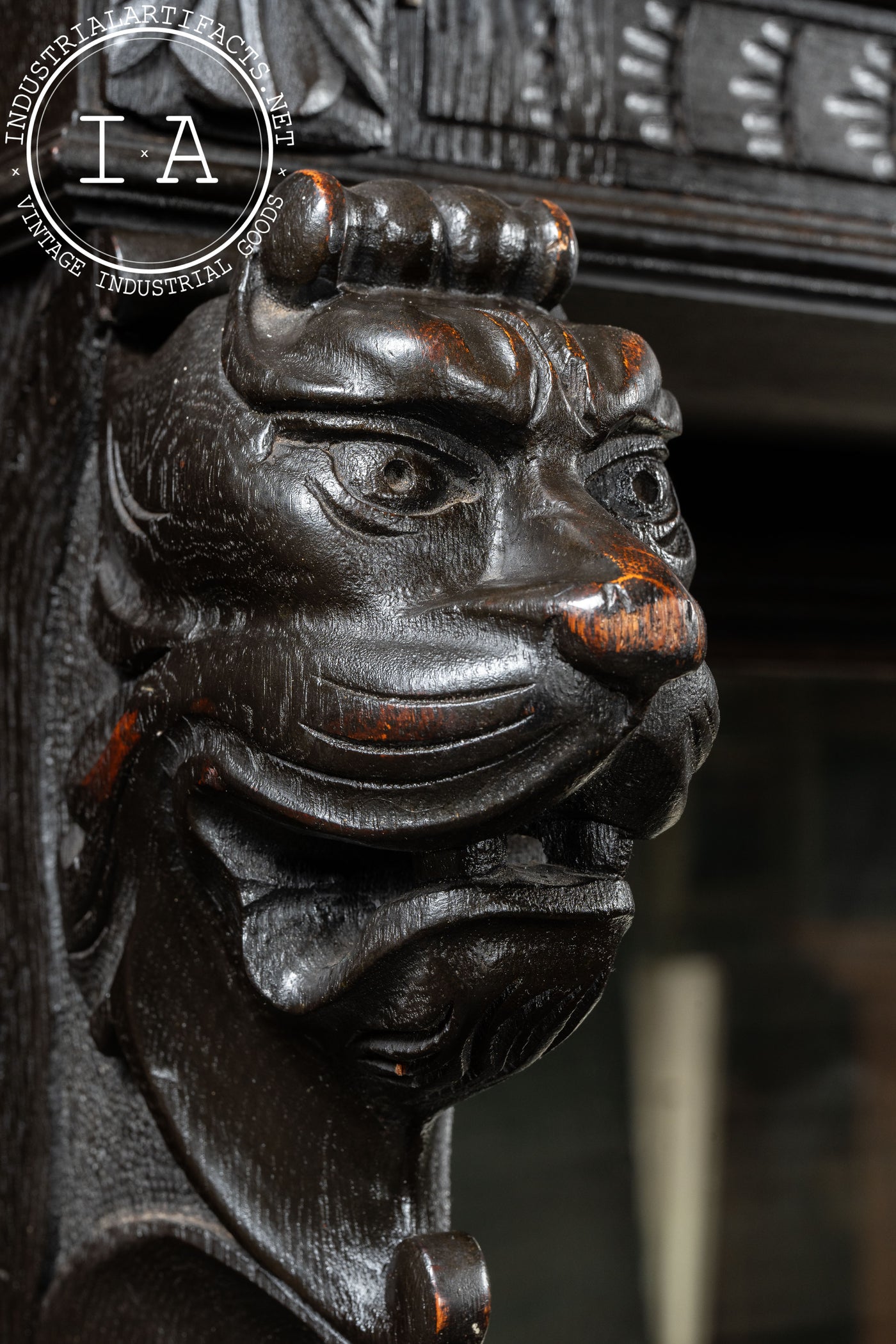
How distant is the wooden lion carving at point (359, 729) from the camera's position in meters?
0.41

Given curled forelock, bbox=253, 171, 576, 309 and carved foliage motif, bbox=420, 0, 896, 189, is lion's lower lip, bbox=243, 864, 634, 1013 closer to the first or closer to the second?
curled forelock, bbox=253, 171, 576, 309

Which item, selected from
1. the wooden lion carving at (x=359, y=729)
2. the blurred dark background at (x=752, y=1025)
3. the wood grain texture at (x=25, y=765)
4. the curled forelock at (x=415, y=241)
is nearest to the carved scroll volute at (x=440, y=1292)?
the wooden lion carving at (x=359, y=729)

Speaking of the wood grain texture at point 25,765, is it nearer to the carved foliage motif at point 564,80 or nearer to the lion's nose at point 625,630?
the carved foliage motif at point 564,80

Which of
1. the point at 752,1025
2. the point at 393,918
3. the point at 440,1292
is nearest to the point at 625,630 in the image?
the point at 393,918

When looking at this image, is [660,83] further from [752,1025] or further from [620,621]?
[752,1025]

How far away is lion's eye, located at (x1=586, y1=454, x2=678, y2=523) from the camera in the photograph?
459 millimetres

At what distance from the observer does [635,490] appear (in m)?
0.46

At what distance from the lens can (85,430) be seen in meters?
0.53

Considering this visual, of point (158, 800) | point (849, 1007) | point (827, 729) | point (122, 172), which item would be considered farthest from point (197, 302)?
point (849, 1007)

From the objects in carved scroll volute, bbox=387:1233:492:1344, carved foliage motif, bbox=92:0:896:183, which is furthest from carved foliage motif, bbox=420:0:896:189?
carved scroll volute, bbox=387:1233:492:1344
